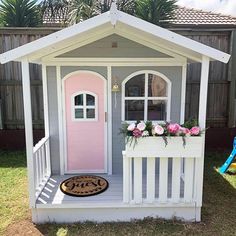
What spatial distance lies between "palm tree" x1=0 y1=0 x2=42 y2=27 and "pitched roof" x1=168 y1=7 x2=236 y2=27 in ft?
14.0

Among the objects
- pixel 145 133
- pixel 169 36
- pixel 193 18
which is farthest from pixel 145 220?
pixel 193 18

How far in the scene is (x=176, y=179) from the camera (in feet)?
11.6

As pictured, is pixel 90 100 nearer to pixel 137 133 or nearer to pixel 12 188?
pixel 137 133

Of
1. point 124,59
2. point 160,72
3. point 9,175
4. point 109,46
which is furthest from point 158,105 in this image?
point 9,175

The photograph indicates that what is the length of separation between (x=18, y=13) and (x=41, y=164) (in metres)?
4.24

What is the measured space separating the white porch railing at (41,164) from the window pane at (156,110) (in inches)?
65.1

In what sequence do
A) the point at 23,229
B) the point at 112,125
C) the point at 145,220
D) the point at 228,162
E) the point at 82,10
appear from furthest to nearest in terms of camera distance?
the point at 82,10
the point at 228,162
the point at 112,125
the point at 145,220
the point at 23,229

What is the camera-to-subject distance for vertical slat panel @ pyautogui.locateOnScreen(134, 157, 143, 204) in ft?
11.4

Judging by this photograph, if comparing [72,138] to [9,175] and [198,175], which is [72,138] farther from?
[198,175]

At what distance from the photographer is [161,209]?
3613mm

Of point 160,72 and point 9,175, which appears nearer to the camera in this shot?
point 160,72

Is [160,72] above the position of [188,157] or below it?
above

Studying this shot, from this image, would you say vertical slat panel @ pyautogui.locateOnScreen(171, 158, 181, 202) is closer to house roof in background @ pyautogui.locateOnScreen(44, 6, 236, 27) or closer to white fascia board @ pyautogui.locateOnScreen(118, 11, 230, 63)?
white fascia board @ pyautogui.locateOnScreen(118, 11, 230, 63)

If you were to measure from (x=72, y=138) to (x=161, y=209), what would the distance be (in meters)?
1.81
